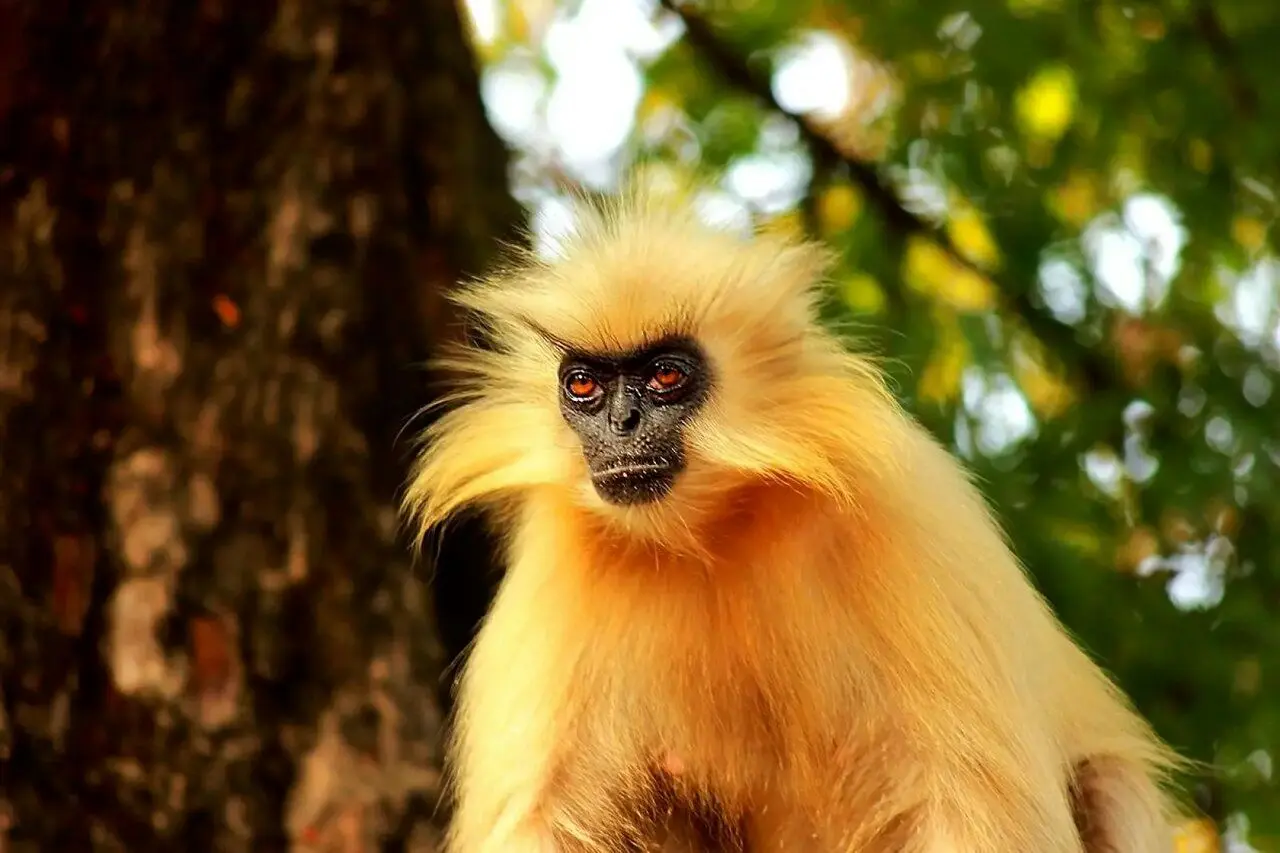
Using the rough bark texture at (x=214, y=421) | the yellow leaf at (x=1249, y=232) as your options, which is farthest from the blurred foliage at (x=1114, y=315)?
the rough bark texture at (x=214, y=421)

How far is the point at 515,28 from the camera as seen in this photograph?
232 inches

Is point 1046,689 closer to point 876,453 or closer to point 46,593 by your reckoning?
point 876,453

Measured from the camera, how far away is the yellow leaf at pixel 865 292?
172 inches

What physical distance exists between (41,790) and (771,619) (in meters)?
2.00

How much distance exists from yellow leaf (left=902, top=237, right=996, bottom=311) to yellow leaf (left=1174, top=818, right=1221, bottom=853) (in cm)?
159

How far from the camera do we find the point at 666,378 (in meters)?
3.01

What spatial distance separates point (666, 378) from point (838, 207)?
6.56 ft

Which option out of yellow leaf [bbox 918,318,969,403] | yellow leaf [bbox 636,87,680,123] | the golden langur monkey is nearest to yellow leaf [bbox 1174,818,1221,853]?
the golden langur monkey

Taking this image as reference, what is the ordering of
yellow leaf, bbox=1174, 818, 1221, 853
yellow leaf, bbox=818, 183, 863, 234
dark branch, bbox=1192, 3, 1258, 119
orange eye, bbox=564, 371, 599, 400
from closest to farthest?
orange eye, bbox=564, 371, 599, 400
dark branch, bbox=1192, 3, 1258, 119
yellow leaf, bbox=1174, 818, 1221, 853
yellow leaf, bbox=818, 183, 863, 234

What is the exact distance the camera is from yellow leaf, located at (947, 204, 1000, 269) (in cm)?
419

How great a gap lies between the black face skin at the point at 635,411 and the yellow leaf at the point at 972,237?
1476mm

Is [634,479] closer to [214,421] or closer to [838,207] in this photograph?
[214,421]

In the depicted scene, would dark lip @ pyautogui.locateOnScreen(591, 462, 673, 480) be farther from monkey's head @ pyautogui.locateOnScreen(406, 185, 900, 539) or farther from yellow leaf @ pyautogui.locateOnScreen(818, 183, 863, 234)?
yellow leaf @ pyautogui.locateOnScreen(818, 183, 863, 234)

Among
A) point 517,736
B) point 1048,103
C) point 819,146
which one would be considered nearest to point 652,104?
point 819,146
